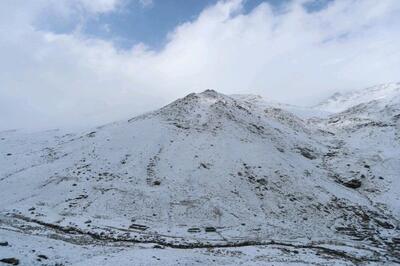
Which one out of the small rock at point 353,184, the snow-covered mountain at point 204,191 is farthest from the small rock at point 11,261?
the small rock at point 353,184

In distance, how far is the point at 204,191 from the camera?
41844 mm

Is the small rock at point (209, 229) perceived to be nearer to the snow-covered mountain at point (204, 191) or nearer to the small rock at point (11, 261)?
the snow-covered mountain at point (204, 191)

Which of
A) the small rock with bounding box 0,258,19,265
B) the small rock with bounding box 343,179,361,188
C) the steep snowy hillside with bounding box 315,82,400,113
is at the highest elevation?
the steep snowy hillside with bounding box 315,82,400,113

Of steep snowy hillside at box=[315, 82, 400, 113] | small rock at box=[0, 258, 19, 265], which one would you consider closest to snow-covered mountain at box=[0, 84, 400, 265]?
small rock at box=[0, 258, 19, 265]

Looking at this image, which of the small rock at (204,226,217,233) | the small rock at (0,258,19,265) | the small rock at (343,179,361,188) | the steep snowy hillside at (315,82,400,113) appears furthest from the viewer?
the steep snowy hillside at (315,82,400,113)

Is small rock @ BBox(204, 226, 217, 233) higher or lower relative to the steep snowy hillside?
lower

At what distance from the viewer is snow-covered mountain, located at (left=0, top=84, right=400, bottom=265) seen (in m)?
30.3

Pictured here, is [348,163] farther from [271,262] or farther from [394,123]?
[271,262]

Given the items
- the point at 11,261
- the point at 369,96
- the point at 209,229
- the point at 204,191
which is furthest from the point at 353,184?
the point at 369,96

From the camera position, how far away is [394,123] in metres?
64.4

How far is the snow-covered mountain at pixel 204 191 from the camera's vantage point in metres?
30.3

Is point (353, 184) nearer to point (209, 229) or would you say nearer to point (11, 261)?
point (209, 229)

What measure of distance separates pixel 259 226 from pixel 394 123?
127 ft

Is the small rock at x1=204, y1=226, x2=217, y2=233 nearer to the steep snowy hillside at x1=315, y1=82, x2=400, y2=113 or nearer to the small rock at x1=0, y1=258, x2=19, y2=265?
the small rock at x1=0, y1=258, x2=19, y2=265
